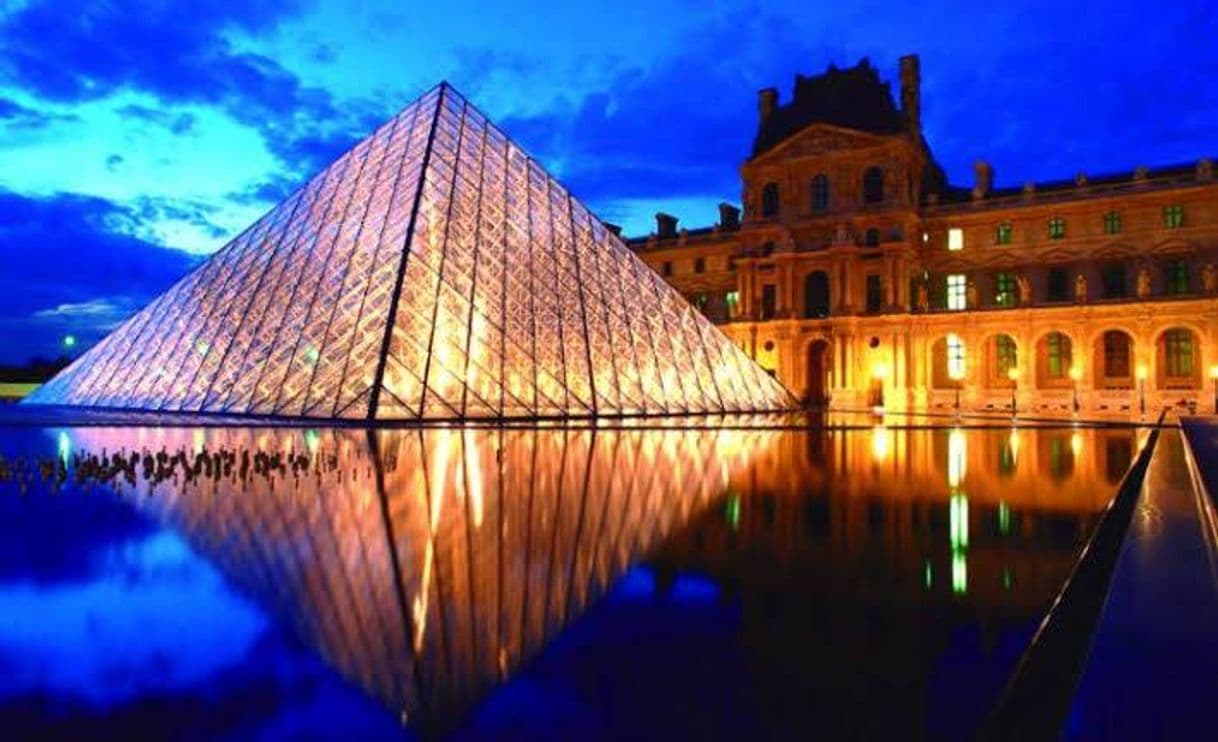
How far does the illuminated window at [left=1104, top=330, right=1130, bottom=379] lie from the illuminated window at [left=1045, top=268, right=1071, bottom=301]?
248 cm

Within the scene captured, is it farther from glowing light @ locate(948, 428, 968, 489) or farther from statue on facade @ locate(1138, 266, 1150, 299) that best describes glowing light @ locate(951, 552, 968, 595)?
statue on facade @ locate(1138, 266, 1150, 299)

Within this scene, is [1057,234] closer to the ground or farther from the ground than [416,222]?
farther from the ground

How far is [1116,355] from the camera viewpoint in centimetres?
3891

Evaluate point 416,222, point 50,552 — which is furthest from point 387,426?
point 50,552

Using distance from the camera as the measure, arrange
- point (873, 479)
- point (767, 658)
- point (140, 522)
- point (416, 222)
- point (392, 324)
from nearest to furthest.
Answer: point (767, 658) < point (140, 522) < point (873, 479) < point (392, 324) < point (416, 222)

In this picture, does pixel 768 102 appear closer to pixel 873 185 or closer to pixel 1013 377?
pixel 873 185

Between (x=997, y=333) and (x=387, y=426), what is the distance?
30030mm

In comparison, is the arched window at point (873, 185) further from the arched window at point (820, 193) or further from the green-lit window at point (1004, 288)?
the green-lit window at point (1004, 288)

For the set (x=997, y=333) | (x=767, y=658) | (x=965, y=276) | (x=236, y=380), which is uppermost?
(x=965, y=276)

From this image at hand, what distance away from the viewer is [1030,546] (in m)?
6.30

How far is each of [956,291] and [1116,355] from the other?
7175mm

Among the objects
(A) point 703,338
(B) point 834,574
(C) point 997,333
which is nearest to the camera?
(B) point 834,574

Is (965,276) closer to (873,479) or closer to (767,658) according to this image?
Result: (873,479)

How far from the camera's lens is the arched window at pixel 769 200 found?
44.4 metres
